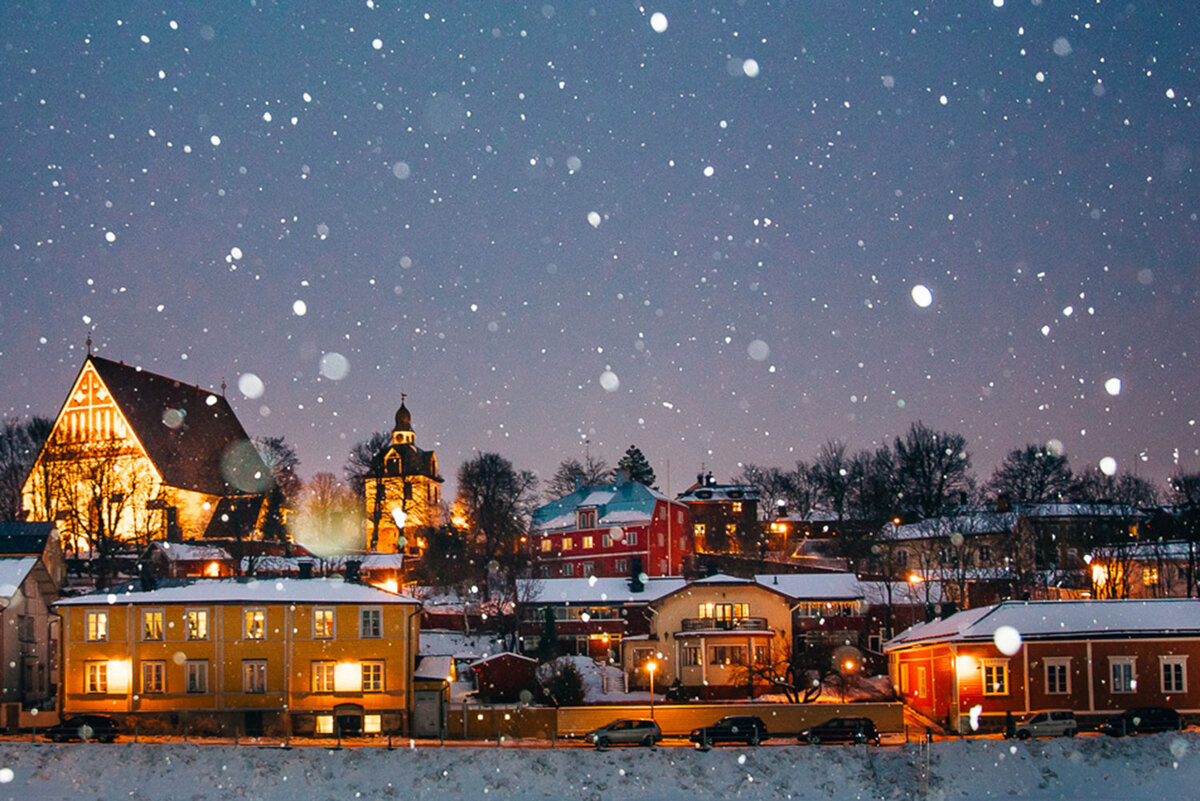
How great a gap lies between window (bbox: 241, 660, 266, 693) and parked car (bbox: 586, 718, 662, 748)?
14.2 meters

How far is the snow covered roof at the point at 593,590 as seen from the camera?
6662 centimetres

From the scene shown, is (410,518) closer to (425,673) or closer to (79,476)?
(79,476)

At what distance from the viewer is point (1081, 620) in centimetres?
4656

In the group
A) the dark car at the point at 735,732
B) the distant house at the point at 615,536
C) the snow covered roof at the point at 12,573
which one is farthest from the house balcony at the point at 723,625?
the snow covered roof at the point at 12,573

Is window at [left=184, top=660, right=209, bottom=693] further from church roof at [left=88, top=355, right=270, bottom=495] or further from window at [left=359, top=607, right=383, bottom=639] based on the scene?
church roof at [left=88, top=355, right=270, bottom=495]

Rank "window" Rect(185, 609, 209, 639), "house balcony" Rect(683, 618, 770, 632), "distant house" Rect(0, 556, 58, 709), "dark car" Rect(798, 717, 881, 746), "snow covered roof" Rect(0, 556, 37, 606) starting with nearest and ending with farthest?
1. "dark car" Rect(798, 717, 881, 746)
2. "window" Rect(185, 609, 209, 639)
3. "distant house" Rect(0, 556, 58, 709)
4. "snow covered roof" Rect(0, 556, 37, 606)
5. "house balcony" Rect(683, 618, 770, 632)

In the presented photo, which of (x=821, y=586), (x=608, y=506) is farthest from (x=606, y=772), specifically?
(x=608, y=506)

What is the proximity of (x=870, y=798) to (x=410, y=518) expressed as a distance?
77177 mm

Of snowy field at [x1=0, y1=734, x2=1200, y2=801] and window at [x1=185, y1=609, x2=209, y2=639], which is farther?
window at [x1=185, y1=609, x2=209, y2=639]

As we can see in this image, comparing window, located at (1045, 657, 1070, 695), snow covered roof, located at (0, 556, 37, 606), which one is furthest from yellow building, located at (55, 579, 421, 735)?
window, located at (1045, 657, 1070, 695)

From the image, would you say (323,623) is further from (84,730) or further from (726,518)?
(726,518)

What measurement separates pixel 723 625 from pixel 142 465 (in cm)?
6120

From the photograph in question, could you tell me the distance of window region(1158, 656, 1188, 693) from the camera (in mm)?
45062

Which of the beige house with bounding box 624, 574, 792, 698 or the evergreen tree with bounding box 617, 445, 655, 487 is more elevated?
the evergreen tree with bounding box 617, 445, 655, 487
